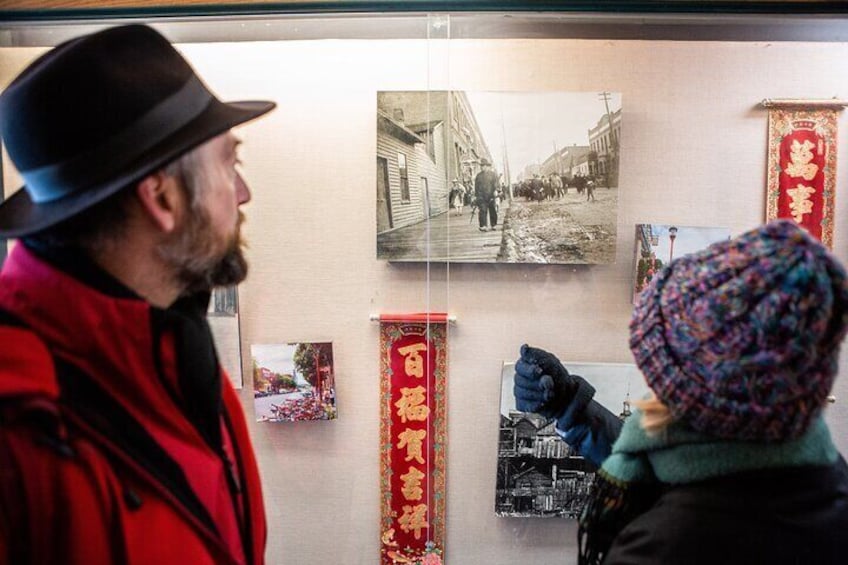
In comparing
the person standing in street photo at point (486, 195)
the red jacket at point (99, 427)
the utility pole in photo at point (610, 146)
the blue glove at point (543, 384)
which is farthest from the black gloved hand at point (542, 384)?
the red jacket at point (99, 427)

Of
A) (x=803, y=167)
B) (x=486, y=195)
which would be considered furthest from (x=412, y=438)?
(x=803, y=167)

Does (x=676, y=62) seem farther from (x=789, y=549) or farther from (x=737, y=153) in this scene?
(x=789, y=549)

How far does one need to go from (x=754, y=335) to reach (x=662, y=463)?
20cm

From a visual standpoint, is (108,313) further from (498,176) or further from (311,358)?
(498,176)

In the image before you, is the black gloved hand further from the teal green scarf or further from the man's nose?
the man's nose

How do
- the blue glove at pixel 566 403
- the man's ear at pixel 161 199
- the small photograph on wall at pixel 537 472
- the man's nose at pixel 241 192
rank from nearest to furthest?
1. the man's ear at pixel 161 199
2. the man's nose at pixel 241 192
3. the blue glove at pixel 566 403
4. the small photograph on wall at pixel 537 472

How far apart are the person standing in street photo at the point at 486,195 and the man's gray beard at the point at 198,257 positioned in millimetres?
525

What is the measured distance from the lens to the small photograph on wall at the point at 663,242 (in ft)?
3.77

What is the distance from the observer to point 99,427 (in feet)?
2.11

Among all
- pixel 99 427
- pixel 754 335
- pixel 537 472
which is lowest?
pixel 537 472

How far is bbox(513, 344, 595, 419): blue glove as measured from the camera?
→ 114 centimetres

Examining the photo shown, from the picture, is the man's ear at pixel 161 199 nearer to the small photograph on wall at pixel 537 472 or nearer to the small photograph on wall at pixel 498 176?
the small photograph on wall at pixel 498 176

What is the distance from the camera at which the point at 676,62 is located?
112 centimetres

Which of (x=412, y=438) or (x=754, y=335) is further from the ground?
(x=754, y=335)
